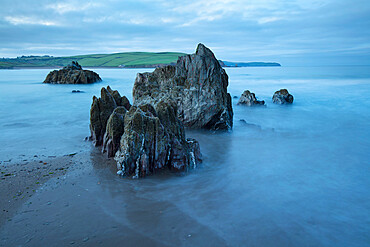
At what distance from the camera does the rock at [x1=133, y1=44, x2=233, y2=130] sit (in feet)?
43.8

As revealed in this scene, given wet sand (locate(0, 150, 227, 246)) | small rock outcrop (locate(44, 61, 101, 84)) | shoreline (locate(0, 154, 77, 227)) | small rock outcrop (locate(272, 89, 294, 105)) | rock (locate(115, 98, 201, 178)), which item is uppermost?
small rock outcrop (locate(44, 61, 101, 84))

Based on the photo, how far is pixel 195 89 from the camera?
13.9 metres

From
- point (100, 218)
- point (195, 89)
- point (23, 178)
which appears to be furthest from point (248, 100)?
point (100, 218)

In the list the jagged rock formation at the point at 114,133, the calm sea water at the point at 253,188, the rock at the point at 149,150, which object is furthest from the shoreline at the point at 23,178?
the rock at the point at 149,150

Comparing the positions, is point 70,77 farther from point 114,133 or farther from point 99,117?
point 114,133

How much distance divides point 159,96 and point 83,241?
1074cm

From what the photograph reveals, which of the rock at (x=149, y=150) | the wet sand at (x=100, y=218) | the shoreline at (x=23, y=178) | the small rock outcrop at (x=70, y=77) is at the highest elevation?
Answer: the small rock outcrop at (x=70, y=77)

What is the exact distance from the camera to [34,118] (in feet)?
54.3

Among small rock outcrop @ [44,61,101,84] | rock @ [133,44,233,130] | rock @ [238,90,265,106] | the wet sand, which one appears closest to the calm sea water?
the wet sand

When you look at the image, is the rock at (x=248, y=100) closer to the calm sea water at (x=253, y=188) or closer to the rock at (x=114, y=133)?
the calm sea water at (x=253, y=188)

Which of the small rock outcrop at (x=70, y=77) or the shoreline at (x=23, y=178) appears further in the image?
the small rock outcrop at (x=70, y=77)

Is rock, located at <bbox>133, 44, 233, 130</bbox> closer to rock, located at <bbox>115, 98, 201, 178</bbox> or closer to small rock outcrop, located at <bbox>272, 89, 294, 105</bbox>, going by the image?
rock, located at <bbox>115, 98, 201, 178</bbox>

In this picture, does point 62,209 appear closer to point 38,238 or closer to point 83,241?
point 38,238

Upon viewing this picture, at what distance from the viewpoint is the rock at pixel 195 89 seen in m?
13.3
